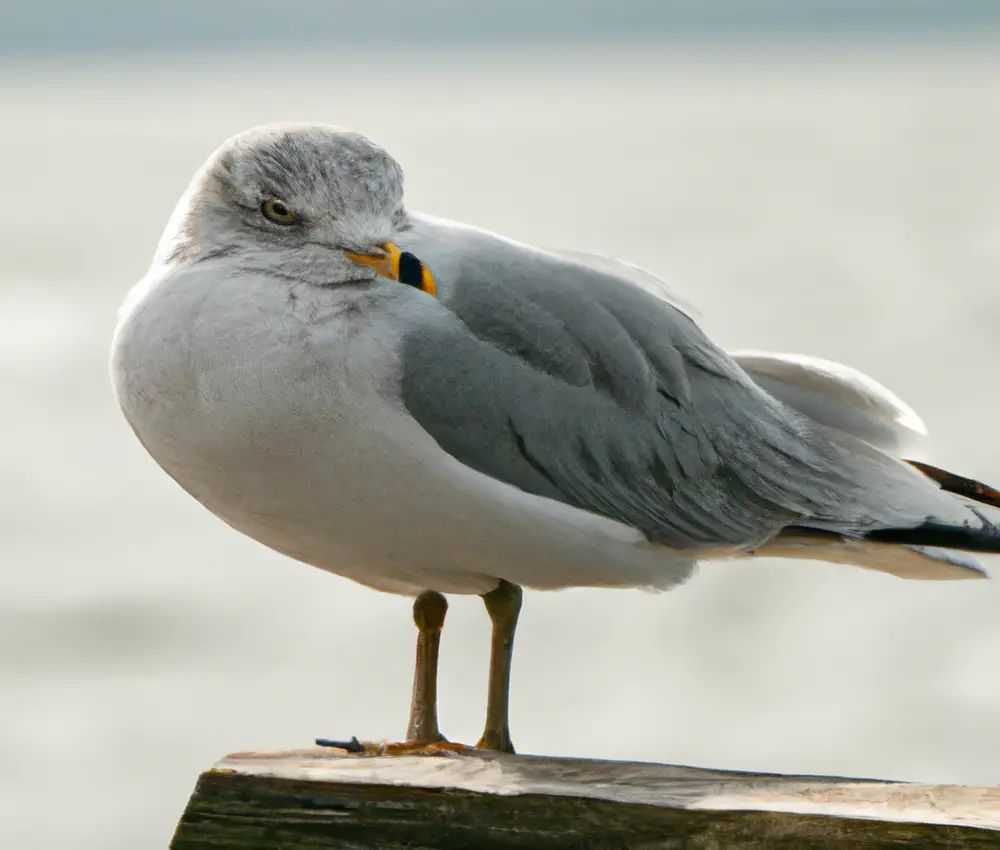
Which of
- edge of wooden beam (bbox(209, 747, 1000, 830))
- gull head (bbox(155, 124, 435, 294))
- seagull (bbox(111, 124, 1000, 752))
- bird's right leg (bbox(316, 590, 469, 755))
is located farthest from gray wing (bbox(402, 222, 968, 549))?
edge of wooden beam (bbox(209, 747, 1000, 830))

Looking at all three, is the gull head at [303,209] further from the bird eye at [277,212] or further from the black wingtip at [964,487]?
the black wingtip at [964,487]

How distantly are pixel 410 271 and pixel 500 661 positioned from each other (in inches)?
25.9

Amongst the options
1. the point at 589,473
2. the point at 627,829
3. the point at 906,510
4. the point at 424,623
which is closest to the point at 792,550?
the point at 906,510

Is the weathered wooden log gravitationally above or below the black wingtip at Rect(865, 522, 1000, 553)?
below

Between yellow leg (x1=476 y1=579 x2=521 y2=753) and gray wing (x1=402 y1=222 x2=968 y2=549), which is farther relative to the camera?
yellow leg (x1=476 y1=579 x2=521 y2=753)

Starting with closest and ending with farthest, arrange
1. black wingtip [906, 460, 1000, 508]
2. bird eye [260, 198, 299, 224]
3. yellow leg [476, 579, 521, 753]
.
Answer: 1. bird eye [260, 198, 299, 224]
2. yellow leg [476, 579, 521, 753]
3. black wingtip [906, 460, 1000, 508]

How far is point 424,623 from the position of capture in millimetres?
2764

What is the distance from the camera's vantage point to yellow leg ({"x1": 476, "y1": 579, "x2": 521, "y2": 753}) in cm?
261

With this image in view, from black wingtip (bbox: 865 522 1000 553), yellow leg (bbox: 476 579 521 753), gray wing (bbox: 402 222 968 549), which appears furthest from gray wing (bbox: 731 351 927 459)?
yellow leg (bbox: 476 579 521 753)

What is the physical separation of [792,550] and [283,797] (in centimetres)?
121

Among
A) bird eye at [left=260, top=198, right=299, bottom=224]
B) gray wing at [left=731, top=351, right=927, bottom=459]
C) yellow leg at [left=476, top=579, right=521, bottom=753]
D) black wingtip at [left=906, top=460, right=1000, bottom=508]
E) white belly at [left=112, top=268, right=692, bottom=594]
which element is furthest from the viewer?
gray wing at [left=731, top=351, right=927, bottom=459]

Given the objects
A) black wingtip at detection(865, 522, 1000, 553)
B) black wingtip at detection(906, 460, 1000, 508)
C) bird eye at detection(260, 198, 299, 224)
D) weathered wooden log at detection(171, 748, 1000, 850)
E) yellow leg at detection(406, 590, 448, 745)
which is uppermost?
bird eye at detection(260, 198, 299, 224)

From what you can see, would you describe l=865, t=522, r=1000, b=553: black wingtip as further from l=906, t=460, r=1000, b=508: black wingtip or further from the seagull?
l=906, t=460, r=1000, b=508: black wingtip

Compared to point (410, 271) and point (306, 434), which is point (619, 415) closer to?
point (410, 271)
